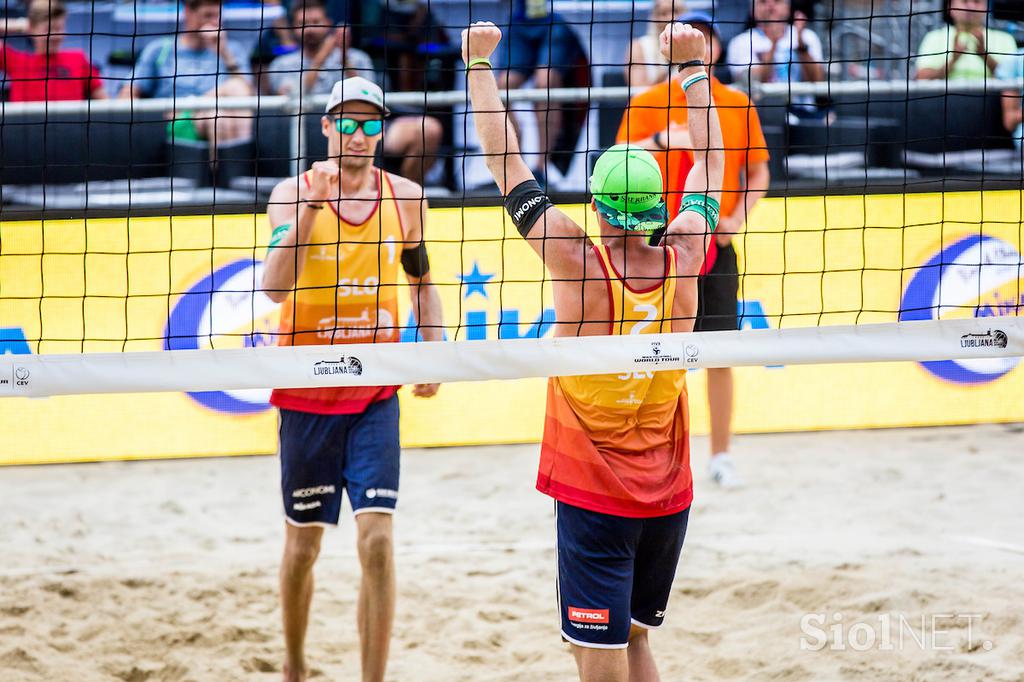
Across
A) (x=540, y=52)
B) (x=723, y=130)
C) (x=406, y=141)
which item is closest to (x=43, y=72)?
(x=406, y=141)

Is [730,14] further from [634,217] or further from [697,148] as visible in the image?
[634,217]

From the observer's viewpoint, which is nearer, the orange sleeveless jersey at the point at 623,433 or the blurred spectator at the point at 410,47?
the orange sleeveless jersey at the point at 623,433

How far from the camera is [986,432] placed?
6711 mm

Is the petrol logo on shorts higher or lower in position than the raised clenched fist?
lower

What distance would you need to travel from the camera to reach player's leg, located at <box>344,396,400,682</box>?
365cm

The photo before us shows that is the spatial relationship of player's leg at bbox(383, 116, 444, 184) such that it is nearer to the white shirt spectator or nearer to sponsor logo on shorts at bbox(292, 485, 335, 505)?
the white shirt spectator

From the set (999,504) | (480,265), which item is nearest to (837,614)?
(999,504)

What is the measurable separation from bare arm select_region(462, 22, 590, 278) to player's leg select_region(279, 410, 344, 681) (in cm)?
117

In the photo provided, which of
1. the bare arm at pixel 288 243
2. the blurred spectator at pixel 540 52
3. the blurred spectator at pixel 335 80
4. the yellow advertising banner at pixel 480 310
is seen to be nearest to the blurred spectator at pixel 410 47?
the blurred spectator at pixel 335 80

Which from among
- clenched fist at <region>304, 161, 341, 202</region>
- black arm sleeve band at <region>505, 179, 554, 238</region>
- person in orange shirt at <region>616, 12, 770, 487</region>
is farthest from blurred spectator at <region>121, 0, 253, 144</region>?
black arm sleeve band at <region>505, 179, 554, 238</region>

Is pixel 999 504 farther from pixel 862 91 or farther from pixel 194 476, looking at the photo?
pixel 194 476

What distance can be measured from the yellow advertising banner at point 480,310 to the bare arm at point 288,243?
2254mm

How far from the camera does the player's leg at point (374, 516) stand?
3652 millimetres

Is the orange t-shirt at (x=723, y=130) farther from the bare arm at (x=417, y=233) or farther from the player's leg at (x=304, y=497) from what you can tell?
the player's leg at (x=304, y=497)
